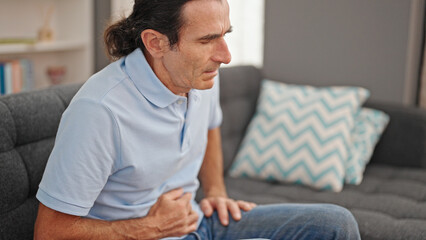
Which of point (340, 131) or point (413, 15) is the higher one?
point (413, 15)

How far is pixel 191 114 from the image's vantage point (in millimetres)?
1403

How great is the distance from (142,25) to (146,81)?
0.14 meters

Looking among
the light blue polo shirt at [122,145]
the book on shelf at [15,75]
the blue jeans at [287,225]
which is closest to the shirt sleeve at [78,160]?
the light blue polo shirt at [122,145]

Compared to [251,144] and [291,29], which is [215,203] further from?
[291,29]

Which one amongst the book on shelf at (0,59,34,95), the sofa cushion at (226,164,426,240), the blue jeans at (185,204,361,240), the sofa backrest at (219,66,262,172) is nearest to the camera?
the blue jeans at (185,204,361,240)

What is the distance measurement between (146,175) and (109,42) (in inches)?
14.7

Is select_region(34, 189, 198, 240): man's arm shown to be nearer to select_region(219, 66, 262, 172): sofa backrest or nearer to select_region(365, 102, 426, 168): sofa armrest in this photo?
select_region(219, 66, 262, 172): sofa backrest

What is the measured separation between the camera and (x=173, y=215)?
1.33 metres

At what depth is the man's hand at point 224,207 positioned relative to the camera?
147 cm

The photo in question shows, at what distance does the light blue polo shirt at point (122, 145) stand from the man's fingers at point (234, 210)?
0.42 ft

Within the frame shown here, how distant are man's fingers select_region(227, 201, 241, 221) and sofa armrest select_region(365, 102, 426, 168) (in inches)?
41.0

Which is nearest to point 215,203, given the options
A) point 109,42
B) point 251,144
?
point 109,42

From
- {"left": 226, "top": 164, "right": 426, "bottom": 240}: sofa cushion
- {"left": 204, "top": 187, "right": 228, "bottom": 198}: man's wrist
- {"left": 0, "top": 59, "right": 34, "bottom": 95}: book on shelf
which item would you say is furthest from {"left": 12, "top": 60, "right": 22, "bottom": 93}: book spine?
{"left": 204, "top": 187, "right": 228, "bottom": 198}: man's wrist

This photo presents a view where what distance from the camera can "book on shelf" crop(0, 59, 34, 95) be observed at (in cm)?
297
